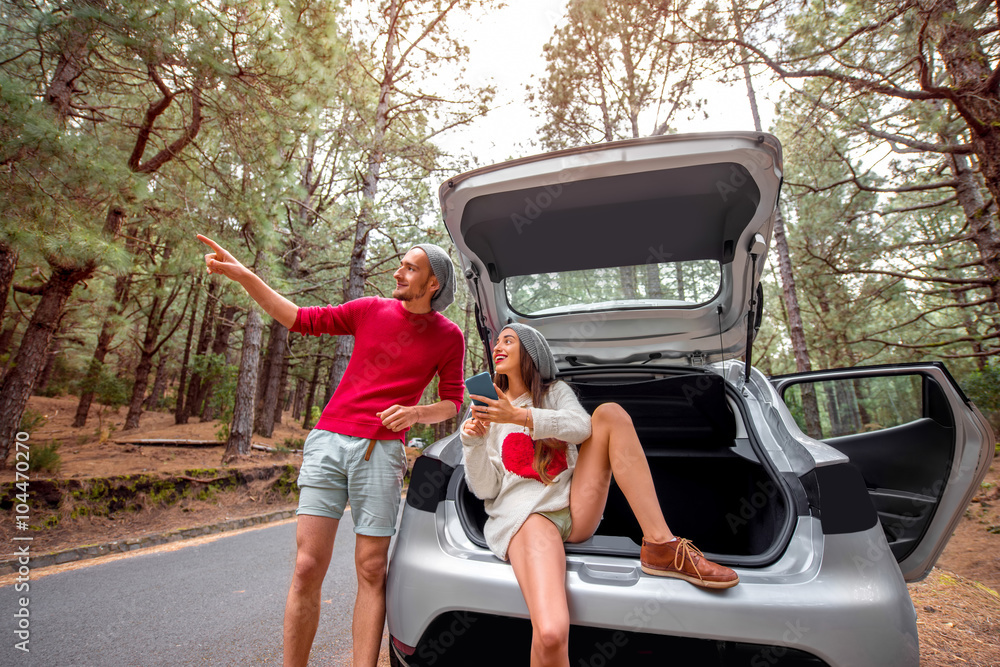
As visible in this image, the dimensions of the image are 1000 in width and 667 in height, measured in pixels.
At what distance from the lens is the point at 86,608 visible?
110 inches

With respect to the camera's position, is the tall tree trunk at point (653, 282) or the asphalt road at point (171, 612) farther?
the tall tree trunk at point (653, 282)

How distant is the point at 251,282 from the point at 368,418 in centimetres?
70

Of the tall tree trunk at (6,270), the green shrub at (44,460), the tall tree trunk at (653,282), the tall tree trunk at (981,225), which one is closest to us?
the tall tree trunk at (653,282)

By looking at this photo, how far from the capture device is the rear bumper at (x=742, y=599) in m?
1.14

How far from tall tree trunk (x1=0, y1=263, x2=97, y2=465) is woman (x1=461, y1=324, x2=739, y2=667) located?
220 inches

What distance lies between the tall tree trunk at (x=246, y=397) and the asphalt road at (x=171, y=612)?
13.8ft

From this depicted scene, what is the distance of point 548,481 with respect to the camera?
1.67 metres

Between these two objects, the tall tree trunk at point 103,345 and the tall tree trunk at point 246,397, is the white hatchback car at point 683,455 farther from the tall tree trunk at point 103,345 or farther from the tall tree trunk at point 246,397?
the tall tree trunk at point 103,345

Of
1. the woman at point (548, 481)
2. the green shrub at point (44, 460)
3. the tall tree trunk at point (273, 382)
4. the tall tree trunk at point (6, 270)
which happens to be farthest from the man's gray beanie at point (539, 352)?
the tall tree trunk at point (273, 382)

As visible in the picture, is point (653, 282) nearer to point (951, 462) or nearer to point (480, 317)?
point (480, 317)

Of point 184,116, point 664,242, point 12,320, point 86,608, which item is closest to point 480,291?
point 664,242

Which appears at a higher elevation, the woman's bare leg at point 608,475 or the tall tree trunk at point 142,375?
the tall tree trunk at point 142,375

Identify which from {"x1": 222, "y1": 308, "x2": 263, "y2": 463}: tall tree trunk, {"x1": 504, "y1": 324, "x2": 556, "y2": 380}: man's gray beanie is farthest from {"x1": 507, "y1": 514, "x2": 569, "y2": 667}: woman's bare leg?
{"x1": 222, "y1": 308, "x2": 263, "y2": 463}: tall tree trunk

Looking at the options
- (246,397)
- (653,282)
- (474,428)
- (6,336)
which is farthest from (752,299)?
(6,336)
